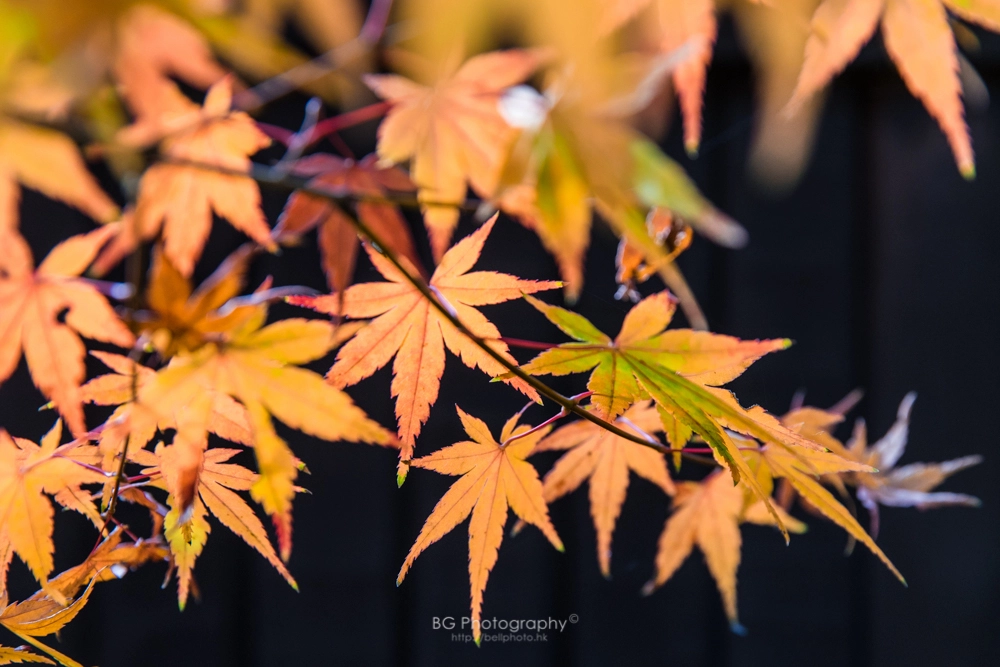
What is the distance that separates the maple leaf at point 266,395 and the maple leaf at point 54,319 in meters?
0.04

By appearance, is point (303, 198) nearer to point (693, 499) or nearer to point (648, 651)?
point (693, 499)

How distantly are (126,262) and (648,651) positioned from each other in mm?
1240

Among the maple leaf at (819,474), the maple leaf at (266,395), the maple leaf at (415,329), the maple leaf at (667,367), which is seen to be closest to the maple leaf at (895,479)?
the maple leaf at (819,474)

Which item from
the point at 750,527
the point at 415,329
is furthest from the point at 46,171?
the point at 750,527

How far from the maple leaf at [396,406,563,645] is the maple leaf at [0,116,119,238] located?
27 cm

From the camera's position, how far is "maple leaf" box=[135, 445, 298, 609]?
0.40 meters

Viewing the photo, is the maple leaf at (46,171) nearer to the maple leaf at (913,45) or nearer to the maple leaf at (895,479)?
the maple leaf at (913,45)

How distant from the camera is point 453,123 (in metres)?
0.39

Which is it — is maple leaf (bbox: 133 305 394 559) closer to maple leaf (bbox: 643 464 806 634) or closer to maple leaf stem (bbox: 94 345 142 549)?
maple leaf stem (bbox: 94 345 142 549)

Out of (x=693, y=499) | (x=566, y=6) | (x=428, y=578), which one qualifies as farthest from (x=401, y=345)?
(x=428, y=578)

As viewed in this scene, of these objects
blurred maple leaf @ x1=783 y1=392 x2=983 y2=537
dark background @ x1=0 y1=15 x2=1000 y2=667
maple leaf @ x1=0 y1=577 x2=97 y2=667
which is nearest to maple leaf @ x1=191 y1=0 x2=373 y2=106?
maple leaf @ x1=0 y1=577 x2=97 y2=667

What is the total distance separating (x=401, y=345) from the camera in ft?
1.33

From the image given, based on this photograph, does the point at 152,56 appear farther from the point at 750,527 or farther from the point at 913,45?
the point at 750,527

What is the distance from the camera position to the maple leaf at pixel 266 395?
269 mm
